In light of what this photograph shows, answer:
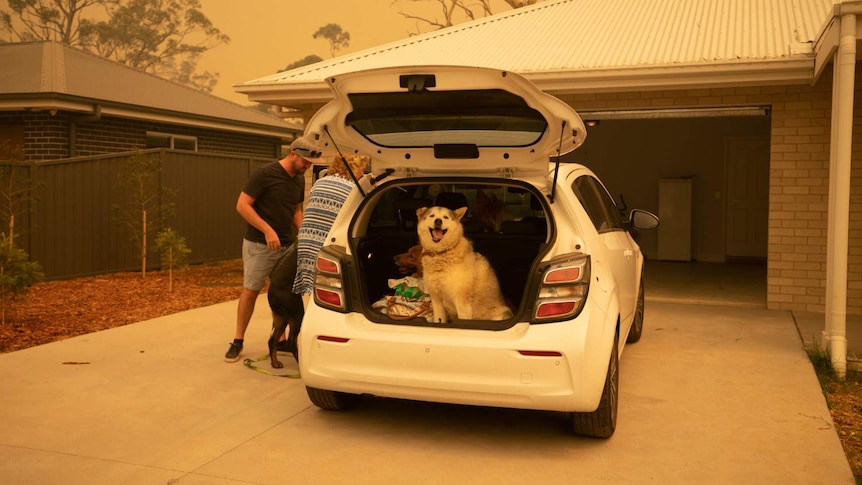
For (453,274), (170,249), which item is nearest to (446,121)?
(453,274)

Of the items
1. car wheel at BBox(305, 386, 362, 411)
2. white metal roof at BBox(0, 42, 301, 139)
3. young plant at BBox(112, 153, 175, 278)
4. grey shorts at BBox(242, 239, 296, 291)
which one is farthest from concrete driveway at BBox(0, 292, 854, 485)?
white metal roof at BBox(0, 42, 301, 139)

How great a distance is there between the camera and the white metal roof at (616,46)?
896 centimetres

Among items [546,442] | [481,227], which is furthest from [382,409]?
[481,227]

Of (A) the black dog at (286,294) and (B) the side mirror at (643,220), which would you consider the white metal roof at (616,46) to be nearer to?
(B) the side mirror at (643,220)

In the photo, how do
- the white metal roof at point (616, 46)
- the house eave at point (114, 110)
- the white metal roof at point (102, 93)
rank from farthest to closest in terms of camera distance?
the white metal roof at point (102, 93), the house eave at point (114, 110), the white metal roof at point (616, 46)

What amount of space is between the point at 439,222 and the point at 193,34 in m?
49.3

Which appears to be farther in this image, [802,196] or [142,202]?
[142,202]

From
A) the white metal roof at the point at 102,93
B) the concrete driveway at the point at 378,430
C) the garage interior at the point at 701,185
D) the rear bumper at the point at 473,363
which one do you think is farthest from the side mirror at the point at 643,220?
the white metal roof at the point at 102,93

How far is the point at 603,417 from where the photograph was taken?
4582 mm

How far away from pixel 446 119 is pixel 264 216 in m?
2.26

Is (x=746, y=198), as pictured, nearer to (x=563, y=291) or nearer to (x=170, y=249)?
(x=170, y=249)

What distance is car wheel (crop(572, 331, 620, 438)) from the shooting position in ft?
15.0

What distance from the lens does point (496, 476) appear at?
4.18m

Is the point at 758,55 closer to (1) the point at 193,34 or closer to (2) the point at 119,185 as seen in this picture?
(2) the point at 119,185
